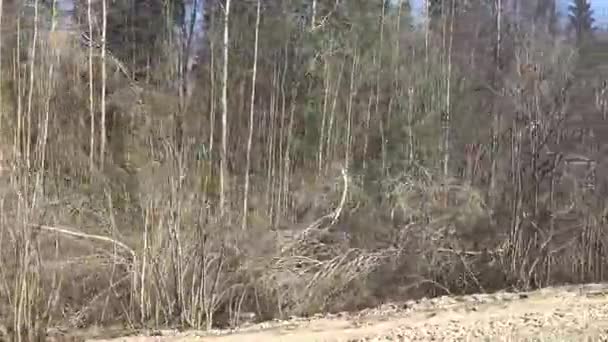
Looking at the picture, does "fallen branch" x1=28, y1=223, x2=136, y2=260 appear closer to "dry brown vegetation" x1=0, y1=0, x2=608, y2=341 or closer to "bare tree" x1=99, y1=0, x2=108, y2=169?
"dry brown vegetation" x1=0, y1=0, x2=608, y2=341

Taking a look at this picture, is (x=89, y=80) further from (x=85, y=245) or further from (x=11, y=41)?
(x=85, y=245)

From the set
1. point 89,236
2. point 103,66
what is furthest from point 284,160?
point 89,236

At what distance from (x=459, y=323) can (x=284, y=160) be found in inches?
427

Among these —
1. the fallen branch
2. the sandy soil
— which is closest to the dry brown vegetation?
the fallen branch

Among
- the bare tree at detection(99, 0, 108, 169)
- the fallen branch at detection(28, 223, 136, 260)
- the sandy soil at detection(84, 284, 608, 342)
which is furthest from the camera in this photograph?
the bare tree at detection(99, 0, 108, 169)

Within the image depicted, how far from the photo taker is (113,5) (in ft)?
74.4

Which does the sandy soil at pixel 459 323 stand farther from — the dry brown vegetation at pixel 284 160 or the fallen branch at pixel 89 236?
the fallen branch at pixel 89 236

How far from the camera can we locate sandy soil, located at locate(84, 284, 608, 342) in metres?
7.50

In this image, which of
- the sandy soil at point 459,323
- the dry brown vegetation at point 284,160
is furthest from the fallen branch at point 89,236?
the sandy soil at point 459,323

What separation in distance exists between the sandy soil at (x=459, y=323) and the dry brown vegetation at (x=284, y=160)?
2.93 feet

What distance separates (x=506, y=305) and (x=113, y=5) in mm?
16459

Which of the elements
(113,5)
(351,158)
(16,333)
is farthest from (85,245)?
(113,5)

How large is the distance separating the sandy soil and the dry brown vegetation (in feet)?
2.93

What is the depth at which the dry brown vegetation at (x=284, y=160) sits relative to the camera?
891 cm
